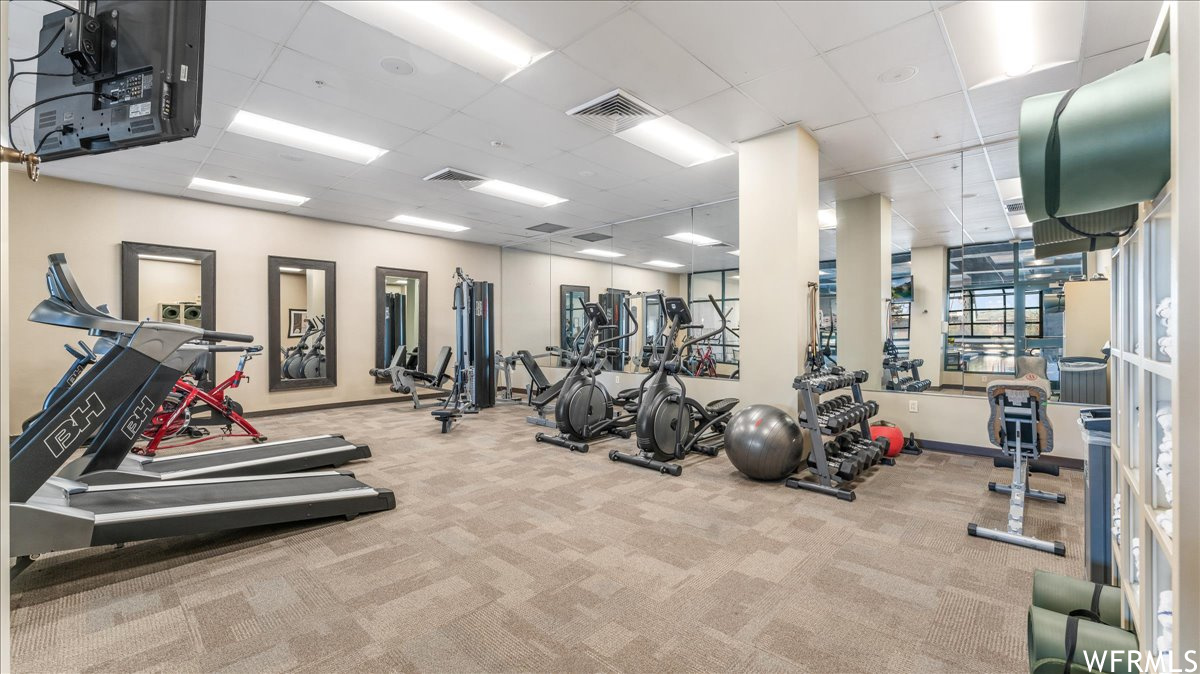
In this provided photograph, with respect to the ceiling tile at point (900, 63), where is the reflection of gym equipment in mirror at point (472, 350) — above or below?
below

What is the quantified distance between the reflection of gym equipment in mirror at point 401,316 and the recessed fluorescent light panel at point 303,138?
11.6 ft

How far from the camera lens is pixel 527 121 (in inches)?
173

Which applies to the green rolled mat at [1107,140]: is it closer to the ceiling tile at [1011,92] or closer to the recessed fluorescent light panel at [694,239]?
the ceiling tile at [1011,92]

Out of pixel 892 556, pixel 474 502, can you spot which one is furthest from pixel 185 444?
pixel 892 556

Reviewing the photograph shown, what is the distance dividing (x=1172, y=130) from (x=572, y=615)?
2.36m

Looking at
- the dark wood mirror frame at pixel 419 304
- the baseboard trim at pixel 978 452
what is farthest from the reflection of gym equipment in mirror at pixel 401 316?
the baseboard trim at pixel 978 452

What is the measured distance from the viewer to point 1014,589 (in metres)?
2.39

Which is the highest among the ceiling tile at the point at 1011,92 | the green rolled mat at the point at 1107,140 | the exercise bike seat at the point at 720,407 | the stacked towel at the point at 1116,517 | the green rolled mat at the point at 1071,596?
the ceiling tile at the point at 1011,92

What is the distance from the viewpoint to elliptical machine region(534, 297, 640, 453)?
541cm

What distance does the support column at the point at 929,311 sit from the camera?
552cm

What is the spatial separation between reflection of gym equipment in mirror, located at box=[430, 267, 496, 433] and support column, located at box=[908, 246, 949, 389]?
5.72 m

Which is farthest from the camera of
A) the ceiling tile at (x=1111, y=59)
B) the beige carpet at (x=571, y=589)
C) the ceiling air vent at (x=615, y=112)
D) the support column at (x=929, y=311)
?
the support column at (x=929, y=311)

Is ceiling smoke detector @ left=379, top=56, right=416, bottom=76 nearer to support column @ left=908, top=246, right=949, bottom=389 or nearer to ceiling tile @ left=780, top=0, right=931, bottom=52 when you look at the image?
ceiling tile @ left=780, top=0, right=931, bottom=52

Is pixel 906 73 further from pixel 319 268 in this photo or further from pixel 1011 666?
pixel 319 268
